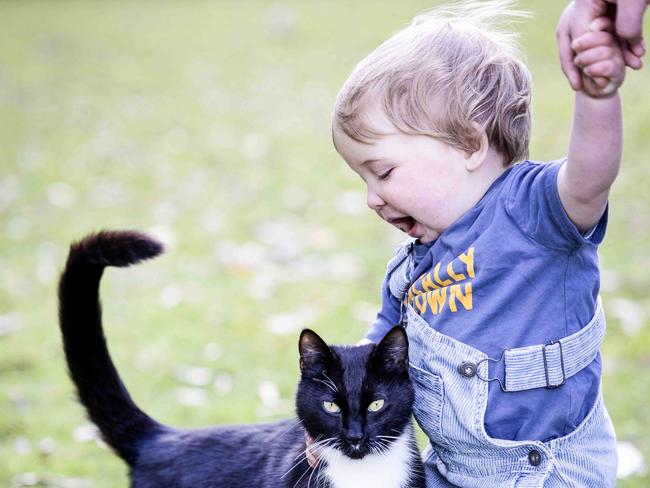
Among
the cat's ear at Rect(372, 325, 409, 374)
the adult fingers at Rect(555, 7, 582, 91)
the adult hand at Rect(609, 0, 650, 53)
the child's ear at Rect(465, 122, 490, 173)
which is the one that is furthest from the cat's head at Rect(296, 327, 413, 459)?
the adult hand at Rect(609, 0, 650, 53)

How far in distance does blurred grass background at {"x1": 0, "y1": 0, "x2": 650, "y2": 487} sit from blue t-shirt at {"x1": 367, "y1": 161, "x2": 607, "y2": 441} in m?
1.05

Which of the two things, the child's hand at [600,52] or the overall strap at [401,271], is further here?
Answer: the overall strap at [401,271]

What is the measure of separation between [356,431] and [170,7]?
16402 millimetres

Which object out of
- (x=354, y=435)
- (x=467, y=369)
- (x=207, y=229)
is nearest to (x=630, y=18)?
(x=467, y=369)

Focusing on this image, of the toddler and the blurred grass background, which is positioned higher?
the blurred grass background

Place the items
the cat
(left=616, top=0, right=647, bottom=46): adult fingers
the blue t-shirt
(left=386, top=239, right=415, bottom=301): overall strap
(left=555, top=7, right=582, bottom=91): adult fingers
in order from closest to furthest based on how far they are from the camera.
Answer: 1. (left=616, top=0, right=647, bottom=46): adult fingers
2. (left=555, top=7, right=582, bottom=91): adult fingers
3. the blue t-shirt
4. the cat
5. (left=386, top=239, right=415, bottom=301): overall strap

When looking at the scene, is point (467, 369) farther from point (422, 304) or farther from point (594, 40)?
point (594, 40)

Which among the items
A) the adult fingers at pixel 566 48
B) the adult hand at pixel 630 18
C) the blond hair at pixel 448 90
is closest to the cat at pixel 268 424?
the blond hair at pixel 448 90

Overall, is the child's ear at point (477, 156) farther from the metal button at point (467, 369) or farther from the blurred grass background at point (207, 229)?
the blurred grass background at point (207, 229)

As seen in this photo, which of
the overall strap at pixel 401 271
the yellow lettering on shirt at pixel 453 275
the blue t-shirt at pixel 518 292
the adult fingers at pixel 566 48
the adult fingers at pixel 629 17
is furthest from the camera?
the overall strap at pixel 401 271

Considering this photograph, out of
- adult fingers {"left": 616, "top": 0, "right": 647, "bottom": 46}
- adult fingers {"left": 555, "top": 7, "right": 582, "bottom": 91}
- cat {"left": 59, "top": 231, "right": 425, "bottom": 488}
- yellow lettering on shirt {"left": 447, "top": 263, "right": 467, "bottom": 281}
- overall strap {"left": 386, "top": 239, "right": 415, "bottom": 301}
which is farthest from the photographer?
overall strap {"left": 386, "top": 239, "right": 415, "bottom": 301}

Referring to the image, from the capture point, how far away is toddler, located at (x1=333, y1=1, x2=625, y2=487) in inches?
73.7

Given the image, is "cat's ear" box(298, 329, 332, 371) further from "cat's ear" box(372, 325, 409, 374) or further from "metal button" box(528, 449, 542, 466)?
"metal button" box(528, 449, 542, 466)

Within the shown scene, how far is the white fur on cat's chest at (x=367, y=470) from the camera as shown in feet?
6.70
